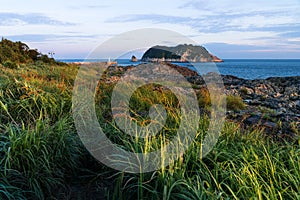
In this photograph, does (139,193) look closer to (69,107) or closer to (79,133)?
(79,133)

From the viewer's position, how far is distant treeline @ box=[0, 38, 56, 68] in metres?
14.7

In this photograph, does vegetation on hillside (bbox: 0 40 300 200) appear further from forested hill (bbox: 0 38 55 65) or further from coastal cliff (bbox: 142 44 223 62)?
forested hill (bbox: 0 38 55 65)

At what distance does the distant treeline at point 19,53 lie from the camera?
14724mm

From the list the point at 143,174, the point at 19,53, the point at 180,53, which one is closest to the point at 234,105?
the point at 180,53

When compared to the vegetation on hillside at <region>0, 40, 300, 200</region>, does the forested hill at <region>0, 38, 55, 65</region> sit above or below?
above

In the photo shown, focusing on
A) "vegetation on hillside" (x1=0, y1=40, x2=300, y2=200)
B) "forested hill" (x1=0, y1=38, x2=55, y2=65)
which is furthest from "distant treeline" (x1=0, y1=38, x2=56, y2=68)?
"vegetation on hillside" (x1=0, y1=40, x2=300, y2=200)

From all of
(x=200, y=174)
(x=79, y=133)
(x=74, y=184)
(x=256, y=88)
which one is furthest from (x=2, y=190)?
(x=256, y=88)

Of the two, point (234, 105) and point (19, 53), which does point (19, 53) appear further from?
point (234, 105)

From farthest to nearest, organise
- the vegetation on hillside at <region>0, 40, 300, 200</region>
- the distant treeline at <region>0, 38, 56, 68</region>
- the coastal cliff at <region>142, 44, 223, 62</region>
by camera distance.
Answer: the distant treeline at <region>0, 38, 56, 68</region>
the coastal cliff at <region>142, 44, 223, 62</region>
the vegetation on hillside at <region>0, 40, 300, 200</region>

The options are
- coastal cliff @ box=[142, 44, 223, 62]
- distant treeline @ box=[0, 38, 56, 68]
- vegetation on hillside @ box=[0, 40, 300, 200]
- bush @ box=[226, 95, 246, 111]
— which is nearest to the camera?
vegetation on hillside @ box=[0, 40, 300, 200]

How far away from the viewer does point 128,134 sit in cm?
359

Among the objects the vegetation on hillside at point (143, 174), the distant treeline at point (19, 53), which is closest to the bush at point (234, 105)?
the vegetation on hillside at point (143, 174)

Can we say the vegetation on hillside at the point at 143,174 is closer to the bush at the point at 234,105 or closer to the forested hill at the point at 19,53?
the bush at the point at 234,105

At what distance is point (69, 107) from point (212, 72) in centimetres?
994
